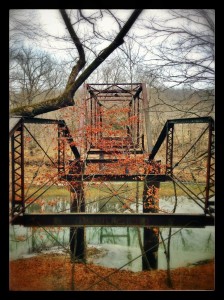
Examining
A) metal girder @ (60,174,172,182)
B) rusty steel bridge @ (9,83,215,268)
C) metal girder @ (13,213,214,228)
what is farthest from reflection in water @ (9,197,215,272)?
metal girder @ (13,213,214,228)

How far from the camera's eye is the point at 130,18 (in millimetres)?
4219

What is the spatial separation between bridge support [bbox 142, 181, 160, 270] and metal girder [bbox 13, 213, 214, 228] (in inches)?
183

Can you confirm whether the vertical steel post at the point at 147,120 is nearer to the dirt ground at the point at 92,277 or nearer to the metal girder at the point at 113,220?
the metal girder at the point at 113,220

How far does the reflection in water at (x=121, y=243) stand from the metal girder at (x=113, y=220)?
18.9 feet

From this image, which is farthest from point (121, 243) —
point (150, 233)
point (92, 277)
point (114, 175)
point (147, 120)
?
point (147, 120)

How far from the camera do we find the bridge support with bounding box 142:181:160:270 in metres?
9.18

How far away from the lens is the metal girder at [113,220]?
4266 mm

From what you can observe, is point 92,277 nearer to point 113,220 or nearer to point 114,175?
point 114,175

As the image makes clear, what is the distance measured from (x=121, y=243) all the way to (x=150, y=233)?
134 inches

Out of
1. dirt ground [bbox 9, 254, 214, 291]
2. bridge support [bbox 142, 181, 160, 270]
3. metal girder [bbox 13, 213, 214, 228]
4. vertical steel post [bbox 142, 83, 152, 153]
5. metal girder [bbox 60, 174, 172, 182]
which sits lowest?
dirt ground [bbox 9, 254, 214, 291]

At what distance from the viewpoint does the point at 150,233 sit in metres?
9.52

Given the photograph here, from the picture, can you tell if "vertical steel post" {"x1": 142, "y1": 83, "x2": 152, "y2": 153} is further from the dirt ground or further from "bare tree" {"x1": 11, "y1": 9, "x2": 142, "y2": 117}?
the dirt ground

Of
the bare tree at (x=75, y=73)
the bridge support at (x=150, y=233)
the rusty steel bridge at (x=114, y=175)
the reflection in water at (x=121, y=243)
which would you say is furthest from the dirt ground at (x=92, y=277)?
the bare tree at (x=75, y=73)
